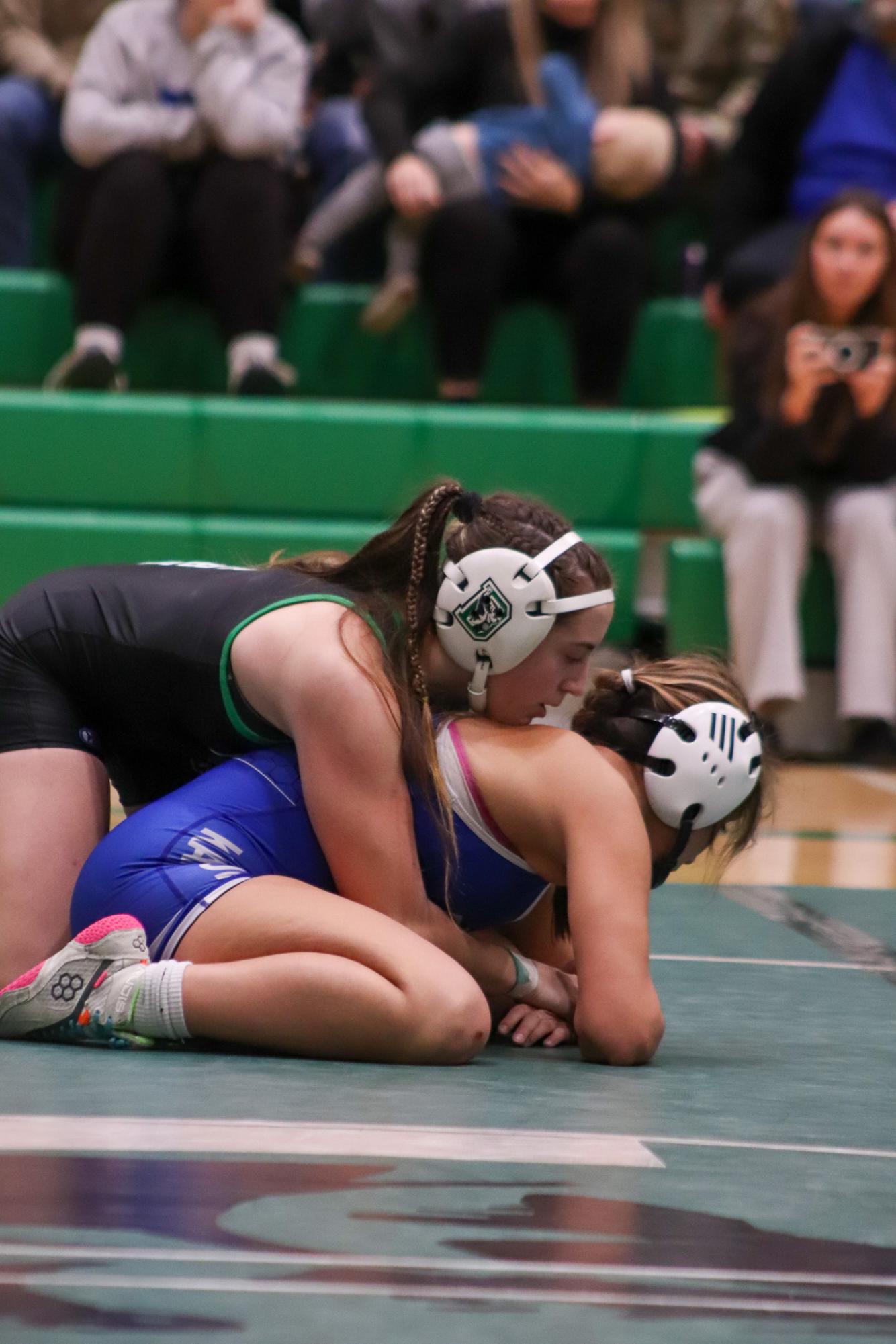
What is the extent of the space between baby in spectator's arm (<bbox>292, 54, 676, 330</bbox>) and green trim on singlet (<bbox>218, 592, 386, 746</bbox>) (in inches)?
147

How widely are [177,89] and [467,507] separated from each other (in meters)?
3.98

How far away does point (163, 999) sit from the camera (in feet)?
7.13

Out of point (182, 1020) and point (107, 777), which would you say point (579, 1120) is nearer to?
point (182, 1020)

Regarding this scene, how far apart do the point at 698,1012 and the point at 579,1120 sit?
0.70 metres

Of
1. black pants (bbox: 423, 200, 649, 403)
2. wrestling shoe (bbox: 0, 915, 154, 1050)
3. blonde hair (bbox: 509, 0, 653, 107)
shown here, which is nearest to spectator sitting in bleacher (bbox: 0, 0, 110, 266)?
black pants (bbox: 423, 200, 649, 403)

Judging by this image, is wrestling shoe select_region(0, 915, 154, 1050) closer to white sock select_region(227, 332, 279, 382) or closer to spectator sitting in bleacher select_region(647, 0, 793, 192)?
white sock select_region(227, 332, 279, 382)

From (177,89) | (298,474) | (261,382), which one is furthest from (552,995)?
(177,89)

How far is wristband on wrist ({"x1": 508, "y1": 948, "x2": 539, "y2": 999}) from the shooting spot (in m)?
2.39

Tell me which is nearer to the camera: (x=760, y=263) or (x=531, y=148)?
(x=760, y=263)

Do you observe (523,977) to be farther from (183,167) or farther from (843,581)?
(183,167)

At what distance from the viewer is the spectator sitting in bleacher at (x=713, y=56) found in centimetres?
637

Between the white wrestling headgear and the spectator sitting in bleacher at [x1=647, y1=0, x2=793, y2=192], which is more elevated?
the spectator sitting in bleacher at [x1=647, y1=0, x2=793, y2=192]

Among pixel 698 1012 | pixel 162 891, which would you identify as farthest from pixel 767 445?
pixel 162 891

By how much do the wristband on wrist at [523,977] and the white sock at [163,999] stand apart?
43 centimetres
